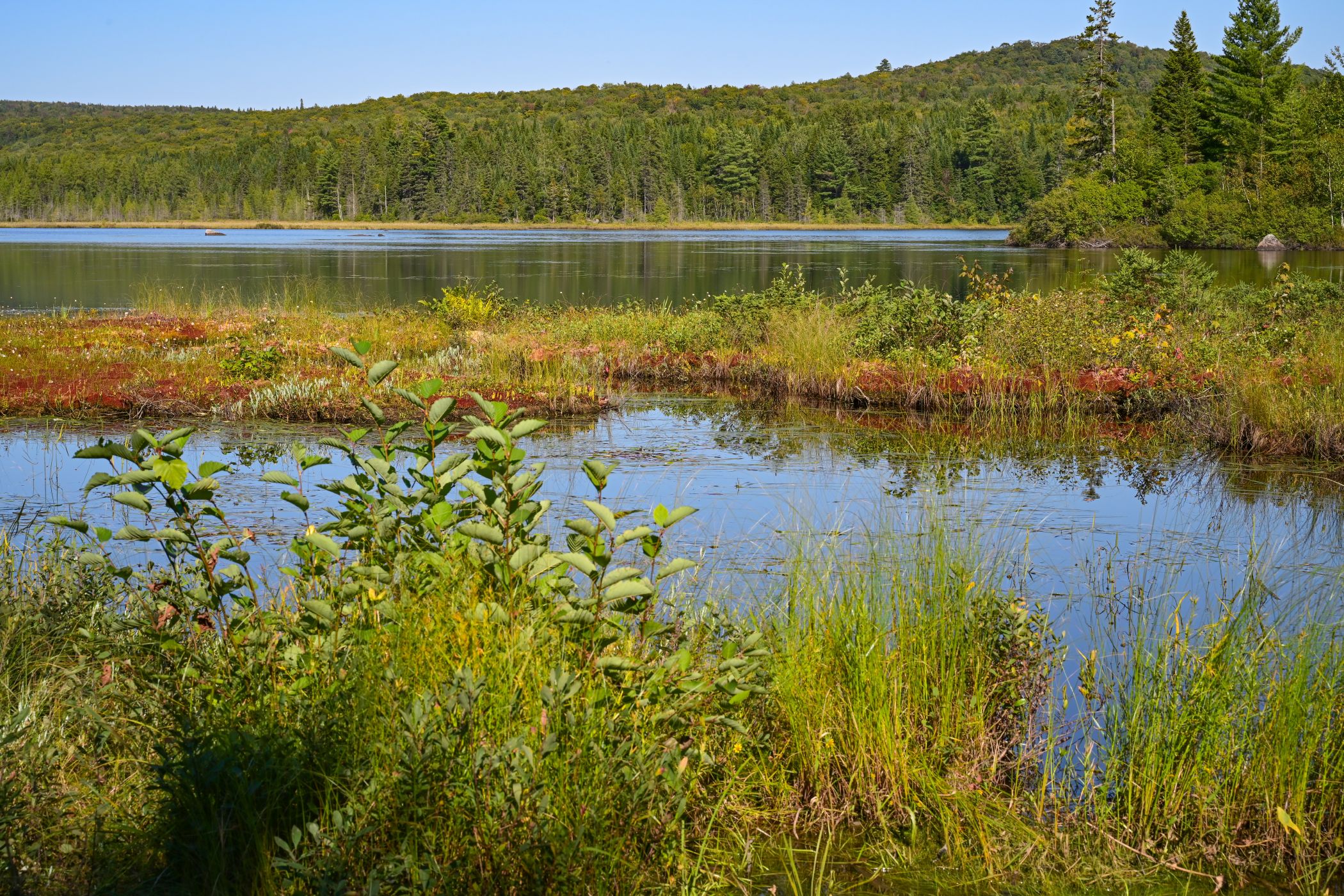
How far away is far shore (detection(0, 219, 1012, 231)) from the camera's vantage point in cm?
12338

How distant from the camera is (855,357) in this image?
1582cm

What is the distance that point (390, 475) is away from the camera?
144 inches

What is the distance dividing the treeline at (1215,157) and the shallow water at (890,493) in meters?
59.5

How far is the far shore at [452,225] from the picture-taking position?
123375 mm

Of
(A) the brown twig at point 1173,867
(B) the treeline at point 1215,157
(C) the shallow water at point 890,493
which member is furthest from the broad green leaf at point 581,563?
(B) the treeline at point 1215,157

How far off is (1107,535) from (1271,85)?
243ft

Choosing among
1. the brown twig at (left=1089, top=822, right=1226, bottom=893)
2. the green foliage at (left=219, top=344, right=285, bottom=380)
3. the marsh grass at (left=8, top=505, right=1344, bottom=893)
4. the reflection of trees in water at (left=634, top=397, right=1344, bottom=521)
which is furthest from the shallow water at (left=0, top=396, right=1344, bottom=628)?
the green foliage at (left=219, top=344, right=285, bottom=380)

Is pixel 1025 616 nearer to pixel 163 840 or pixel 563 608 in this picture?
pixel 563 608

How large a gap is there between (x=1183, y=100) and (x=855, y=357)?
6650 centimetres

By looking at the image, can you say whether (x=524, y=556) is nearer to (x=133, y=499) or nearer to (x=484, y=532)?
(x=484, y=532)

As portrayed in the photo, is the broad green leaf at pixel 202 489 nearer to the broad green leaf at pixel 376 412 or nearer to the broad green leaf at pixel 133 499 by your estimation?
the broad green leaf at pixel 133 499

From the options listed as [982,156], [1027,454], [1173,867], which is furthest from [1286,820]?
[982,156]

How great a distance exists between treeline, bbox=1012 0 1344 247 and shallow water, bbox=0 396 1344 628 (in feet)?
195

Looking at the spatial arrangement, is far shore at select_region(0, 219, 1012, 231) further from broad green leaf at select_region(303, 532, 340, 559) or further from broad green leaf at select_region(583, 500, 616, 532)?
broad green leaf at select_region(583, 500, 616, 532)
